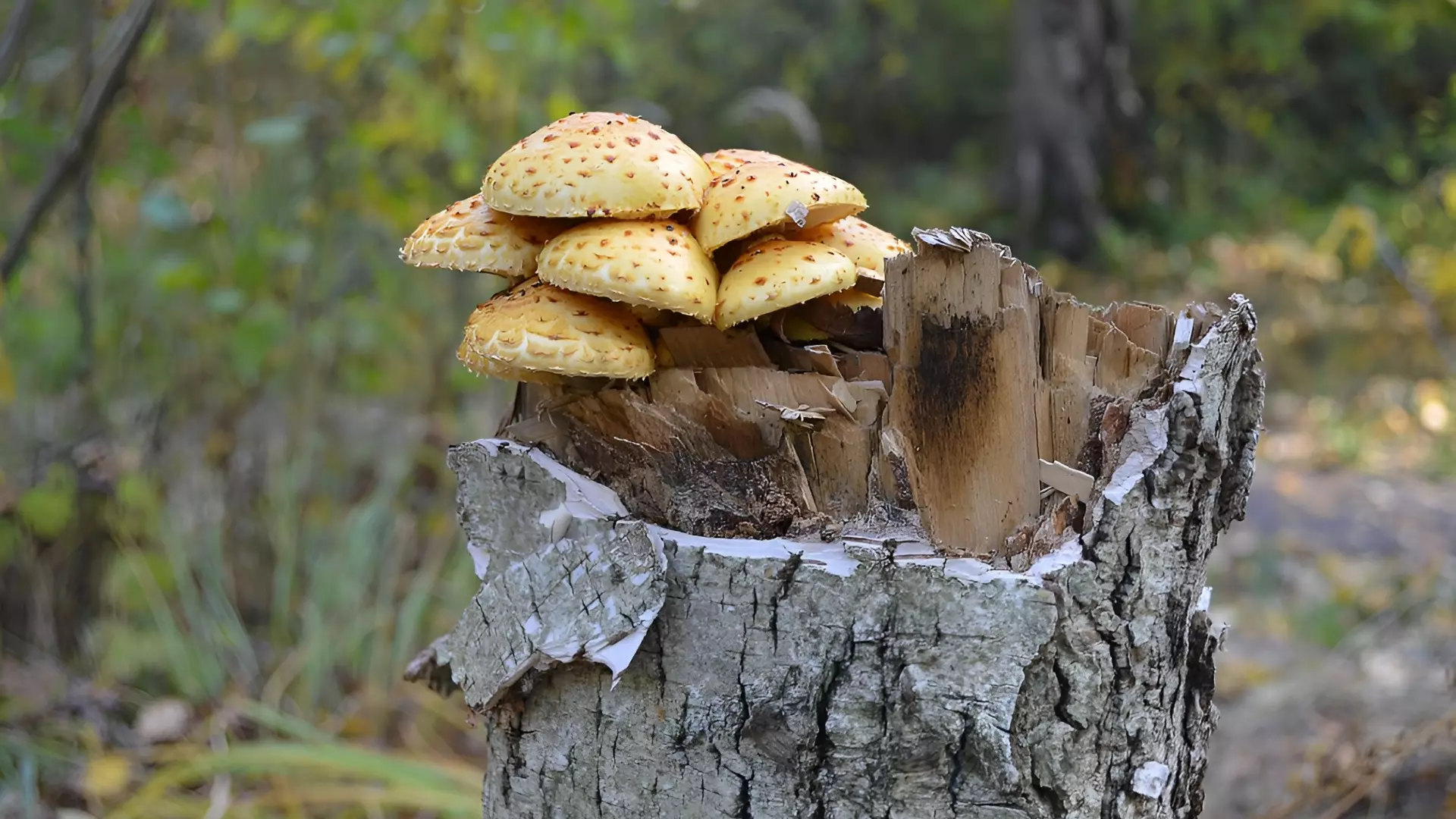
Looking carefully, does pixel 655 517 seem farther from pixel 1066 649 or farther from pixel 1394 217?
pixel 1394 217

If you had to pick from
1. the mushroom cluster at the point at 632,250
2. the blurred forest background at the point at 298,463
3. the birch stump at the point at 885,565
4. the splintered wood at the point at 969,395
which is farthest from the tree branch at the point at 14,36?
the splintered wood at the point at 969,395

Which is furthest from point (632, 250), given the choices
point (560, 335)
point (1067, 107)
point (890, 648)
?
point (1067, 107)

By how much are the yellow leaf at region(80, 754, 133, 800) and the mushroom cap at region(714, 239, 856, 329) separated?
2.57 m

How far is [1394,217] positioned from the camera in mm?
7680

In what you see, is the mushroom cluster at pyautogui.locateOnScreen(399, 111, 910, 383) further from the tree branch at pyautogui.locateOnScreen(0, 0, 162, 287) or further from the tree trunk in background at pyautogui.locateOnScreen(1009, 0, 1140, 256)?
the tree trunk in background at pyautogui.locateOnScreen(1009, 0, 1140, 256)

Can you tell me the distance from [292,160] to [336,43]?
115cm

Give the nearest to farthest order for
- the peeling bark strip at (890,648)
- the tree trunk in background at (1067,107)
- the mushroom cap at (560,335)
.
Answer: the peeling bark strip at (890,648) < the mushroom cap at (560,335) < the tree trunk in background at (1067,107)

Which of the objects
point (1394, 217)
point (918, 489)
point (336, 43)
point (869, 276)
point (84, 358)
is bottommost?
point (84, 358)

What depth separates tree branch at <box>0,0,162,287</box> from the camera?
2.85 m

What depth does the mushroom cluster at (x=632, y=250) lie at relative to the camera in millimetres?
1348

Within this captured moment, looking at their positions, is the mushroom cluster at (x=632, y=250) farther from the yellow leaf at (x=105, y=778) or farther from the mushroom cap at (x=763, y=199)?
A: the yellow leaf at (x=105, y=778)

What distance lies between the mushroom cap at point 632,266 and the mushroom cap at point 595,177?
33 millimetres

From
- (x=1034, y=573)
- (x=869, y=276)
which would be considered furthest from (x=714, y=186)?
(x=1034, y=573)

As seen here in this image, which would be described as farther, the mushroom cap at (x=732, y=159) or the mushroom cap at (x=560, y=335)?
the mushroom cap at (x=732, y=159)
